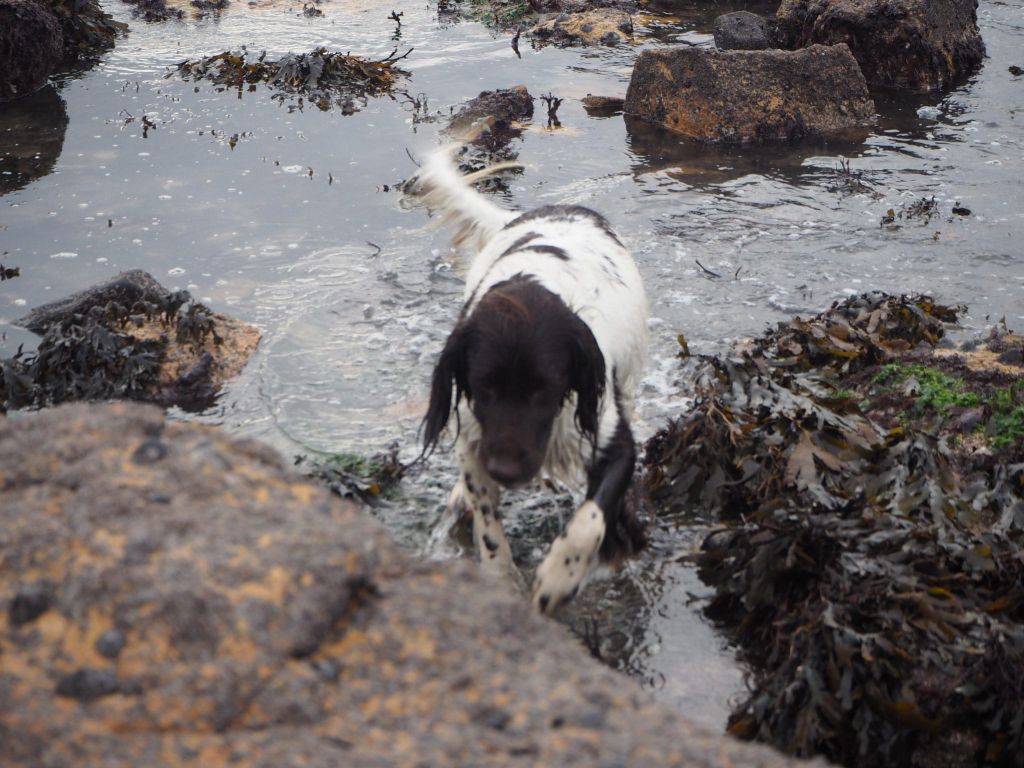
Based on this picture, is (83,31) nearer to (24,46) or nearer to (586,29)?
(24,46)

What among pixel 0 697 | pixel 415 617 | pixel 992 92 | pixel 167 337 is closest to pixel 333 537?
pixel 415 617

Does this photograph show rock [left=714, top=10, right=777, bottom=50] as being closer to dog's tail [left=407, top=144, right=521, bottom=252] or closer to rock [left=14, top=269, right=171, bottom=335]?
dog's tail [left=407, top=144, right=521, bottom=252]

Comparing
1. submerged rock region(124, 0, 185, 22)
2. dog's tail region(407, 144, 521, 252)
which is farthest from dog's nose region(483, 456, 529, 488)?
submerged rock region(124, 0, 185, 22)

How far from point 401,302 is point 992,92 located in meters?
8.01

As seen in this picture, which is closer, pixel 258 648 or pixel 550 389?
pixel 258 648

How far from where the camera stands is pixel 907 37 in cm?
1185

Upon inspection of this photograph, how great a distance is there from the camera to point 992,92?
11.6 meters

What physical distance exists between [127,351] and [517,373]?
10.8 feet

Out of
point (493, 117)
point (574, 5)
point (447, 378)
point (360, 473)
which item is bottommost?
point (360, 473)

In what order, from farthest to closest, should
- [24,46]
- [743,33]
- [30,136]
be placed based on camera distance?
[743,33] < [24,46] < [30,136]

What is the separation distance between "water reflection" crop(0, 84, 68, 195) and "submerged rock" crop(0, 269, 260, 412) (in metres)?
2.75

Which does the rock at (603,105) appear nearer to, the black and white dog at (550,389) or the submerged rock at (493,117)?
the submerged rock at (493,117)

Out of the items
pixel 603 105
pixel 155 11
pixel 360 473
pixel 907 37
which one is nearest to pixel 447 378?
pixel 360 473

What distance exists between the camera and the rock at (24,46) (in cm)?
1062
